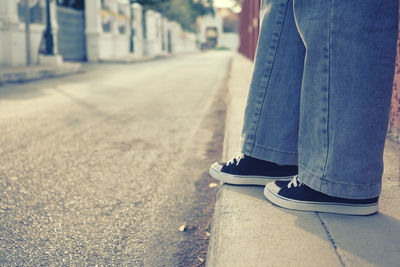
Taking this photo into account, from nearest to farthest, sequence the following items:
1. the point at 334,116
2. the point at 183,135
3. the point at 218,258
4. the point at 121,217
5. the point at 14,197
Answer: the point at 218,258 → the point at 334,116 → the point at 121,217 → the point at 14,197 → the point at 183,135

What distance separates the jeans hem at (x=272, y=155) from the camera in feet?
4.36

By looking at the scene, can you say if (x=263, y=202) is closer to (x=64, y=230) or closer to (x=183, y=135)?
(x=64, y=230)

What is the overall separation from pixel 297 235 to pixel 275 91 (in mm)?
494

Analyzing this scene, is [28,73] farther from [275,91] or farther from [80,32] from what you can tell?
[80,32]

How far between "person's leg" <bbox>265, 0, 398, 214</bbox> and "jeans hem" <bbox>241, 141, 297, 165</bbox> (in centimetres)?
19

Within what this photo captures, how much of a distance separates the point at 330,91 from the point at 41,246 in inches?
36.1

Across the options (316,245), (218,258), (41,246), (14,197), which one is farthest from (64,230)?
(316,245)

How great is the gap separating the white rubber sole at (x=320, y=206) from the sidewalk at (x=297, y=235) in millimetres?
16

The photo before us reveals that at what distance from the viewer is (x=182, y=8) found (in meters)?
39.2

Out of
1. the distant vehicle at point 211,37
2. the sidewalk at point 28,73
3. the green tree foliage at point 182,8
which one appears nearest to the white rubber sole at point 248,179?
the sidewalk at point 28,73

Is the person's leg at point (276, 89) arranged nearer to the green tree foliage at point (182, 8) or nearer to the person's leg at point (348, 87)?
the person's leg at point (348, 87)

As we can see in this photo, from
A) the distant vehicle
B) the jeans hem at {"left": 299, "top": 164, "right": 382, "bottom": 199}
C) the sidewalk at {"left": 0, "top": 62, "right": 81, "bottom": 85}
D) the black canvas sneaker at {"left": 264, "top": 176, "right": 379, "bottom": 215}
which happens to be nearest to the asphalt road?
the black canvas sneaker at {"left": 264, "top": 176, "right": 379, "bottom": 215}

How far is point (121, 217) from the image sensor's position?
1384 millimetres

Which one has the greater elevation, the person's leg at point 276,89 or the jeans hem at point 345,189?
the person's leg at point 276,89
